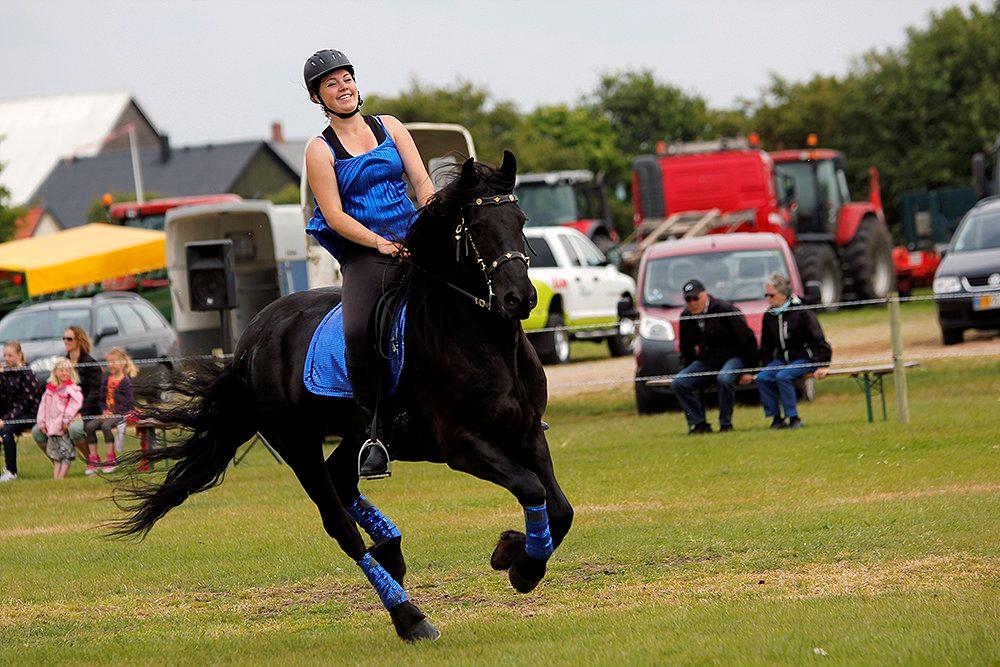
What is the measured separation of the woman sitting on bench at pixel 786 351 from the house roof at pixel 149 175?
84828 mm

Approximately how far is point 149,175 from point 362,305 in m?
100.0

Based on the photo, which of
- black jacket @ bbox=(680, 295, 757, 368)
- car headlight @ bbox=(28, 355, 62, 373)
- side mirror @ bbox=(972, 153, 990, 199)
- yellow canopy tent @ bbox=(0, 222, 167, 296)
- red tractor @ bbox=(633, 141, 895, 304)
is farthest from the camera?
red tractor @ bbox=(633, 141, 895, 304)

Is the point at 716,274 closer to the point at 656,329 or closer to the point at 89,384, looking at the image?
the point at 656,329

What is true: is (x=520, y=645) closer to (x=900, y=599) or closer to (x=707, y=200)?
(x=900, y=599)

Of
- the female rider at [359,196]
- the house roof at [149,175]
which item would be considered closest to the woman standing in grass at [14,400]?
the female rider at [359,196]

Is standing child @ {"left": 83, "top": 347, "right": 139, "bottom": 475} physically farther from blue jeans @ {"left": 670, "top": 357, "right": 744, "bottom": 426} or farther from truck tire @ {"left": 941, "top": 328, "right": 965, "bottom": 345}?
truck tire @ {"left": 941, "top": 328, "right": 965, "bottom": 345}

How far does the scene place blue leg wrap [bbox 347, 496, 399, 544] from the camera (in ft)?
28.8

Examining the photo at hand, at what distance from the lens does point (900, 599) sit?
779 centimetres

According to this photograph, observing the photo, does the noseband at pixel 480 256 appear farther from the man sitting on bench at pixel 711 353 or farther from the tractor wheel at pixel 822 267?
the tractor wheel at pixel 822 267

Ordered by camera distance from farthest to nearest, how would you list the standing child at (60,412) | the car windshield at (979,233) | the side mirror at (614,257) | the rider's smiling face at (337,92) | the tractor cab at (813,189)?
the tractor cab at (813,189) < the side mirror at (614,257) < the car windshield at (979,233) < the standing child at (60,412) < the rider's smiling face at (337,92)

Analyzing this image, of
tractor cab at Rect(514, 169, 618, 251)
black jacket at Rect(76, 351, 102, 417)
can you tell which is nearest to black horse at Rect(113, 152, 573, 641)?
black jacket at Rect(76, 351, 102, 417)

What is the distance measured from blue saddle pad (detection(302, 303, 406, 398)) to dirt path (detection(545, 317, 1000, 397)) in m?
14.2

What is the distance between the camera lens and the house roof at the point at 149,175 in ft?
331

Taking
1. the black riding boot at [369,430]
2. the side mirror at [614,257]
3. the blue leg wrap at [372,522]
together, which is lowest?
the blue leg wrap at [372,522]
